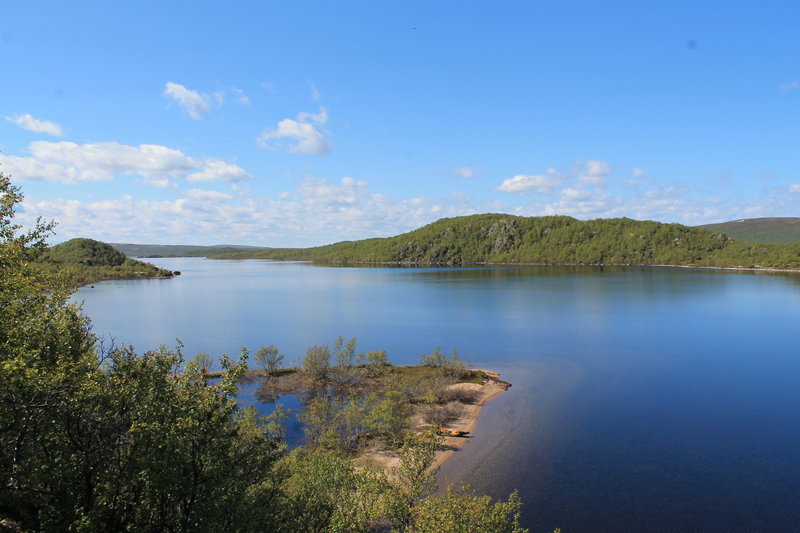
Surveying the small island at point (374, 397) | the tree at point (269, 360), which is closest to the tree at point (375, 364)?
the small island at point (374, 397)

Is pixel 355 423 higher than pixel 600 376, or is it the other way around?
pixel 355 423

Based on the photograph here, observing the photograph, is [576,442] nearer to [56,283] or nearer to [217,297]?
[56,283]

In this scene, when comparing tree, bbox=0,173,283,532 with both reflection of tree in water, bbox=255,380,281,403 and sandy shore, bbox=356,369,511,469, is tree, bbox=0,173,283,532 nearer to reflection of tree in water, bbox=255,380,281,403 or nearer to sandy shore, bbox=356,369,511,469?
sandy shore, bbox=356,369,511,469

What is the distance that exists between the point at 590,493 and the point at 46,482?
26596 mm

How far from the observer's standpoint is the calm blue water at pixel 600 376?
2698cm

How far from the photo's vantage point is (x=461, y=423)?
126 feet

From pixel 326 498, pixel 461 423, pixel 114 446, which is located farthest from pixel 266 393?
pixel 114 446

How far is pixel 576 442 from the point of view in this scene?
34.1m

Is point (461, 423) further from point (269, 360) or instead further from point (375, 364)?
point (269, 360)

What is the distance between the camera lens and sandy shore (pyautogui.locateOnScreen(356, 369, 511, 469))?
3159 centimetres

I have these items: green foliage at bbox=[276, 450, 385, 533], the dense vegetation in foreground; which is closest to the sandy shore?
green foliage at bbox=[276, 450, 385, 533]

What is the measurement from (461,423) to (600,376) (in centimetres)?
2156

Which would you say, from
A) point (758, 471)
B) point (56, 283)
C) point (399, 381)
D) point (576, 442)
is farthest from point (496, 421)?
point (56, 283)

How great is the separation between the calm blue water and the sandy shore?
111cm
